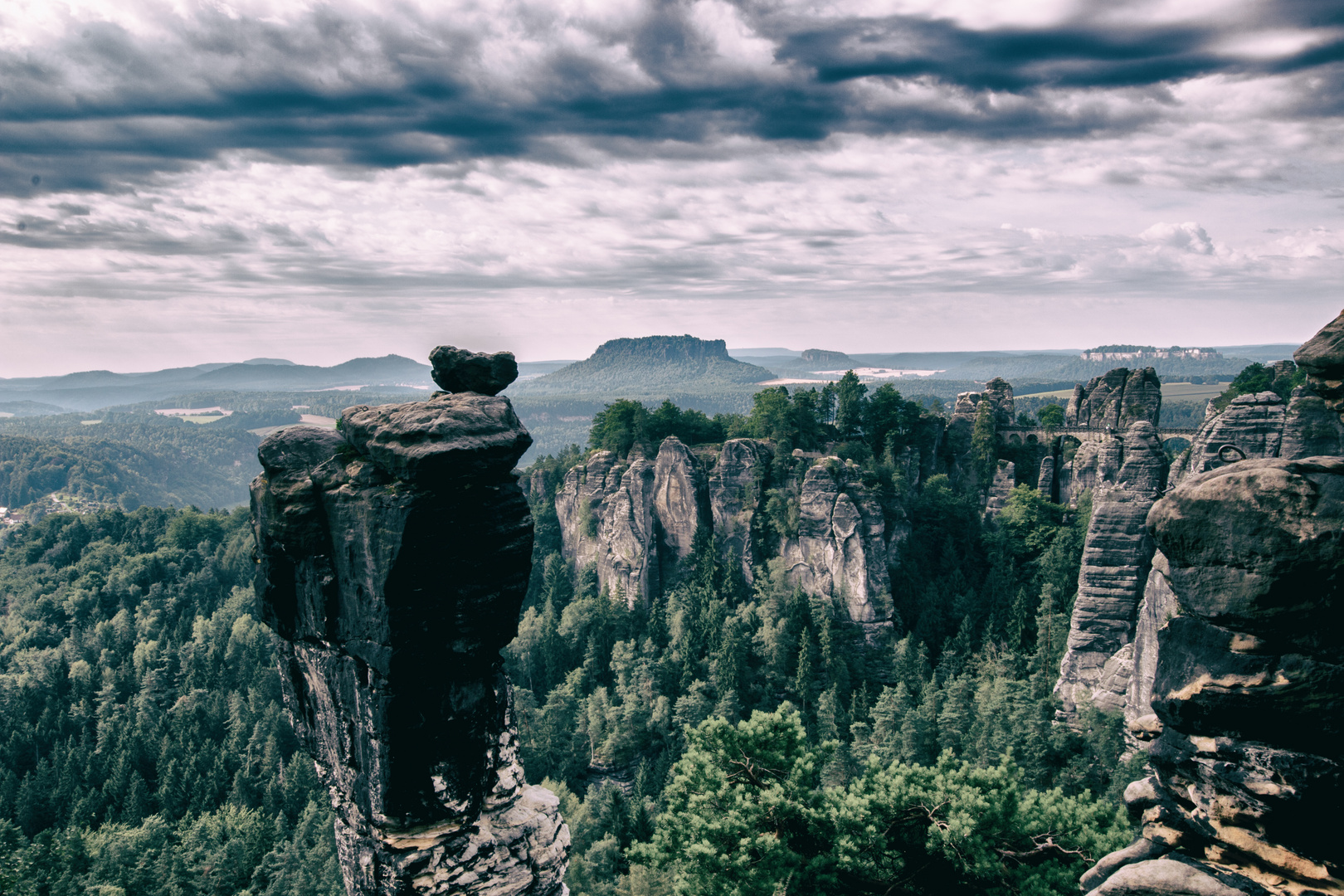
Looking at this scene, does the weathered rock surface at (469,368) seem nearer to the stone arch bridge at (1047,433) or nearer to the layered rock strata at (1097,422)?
the layered rock strata at (1097,422)

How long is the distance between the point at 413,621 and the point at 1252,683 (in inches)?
443

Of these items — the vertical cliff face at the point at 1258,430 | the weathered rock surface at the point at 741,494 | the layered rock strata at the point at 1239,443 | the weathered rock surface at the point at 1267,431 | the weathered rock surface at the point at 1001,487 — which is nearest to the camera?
the weathered rock surface at the point at 1267,431

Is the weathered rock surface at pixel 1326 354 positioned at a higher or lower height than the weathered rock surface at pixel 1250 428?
higher

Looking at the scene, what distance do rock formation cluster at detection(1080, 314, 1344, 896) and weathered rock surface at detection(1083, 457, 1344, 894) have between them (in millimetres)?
13

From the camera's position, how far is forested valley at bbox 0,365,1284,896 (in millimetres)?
20625

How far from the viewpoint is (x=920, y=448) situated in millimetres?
68562

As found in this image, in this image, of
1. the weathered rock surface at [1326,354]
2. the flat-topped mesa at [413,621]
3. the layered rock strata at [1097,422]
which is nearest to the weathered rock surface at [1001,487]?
the layered rock strata at [1097,422]

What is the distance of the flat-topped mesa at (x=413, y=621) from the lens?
1180 centimetres

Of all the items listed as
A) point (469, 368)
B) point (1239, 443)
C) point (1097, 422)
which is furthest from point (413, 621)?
point (1097, 422)

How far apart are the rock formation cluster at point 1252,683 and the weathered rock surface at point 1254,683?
0.04 ft

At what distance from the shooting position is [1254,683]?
332 inches

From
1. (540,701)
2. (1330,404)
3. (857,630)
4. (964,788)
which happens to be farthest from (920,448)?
(1330,404)

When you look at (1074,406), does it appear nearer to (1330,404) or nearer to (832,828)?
(832,828)

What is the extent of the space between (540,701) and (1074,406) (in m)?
54.8
